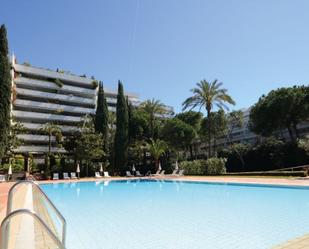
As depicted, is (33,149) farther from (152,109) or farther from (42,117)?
(152,109)

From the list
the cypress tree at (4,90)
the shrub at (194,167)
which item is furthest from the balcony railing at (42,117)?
the shrub at (194,167)

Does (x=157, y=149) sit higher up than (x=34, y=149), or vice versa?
(x=34, y=149)

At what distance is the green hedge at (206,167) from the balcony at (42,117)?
2740 centimetres

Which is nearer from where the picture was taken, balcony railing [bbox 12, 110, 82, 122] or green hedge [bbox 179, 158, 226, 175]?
green hedge [bbox 179, 158, 226, 175]

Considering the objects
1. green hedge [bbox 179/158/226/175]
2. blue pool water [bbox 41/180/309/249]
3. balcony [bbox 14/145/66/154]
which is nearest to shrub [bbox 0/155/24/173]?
balcony [bbox 14/145/66/154]

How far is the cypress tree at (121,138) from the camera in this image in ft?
142

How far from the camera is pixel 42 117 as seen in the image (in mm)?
57625

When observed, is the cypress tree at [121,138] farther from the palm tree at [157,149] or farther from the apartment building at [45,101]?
the apartment building at [45,101]

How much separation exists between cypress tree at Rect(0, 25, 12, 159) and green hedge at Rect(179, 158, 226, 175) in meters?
19.2

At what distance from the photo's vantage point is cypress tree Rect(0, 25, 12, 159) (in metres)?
30.0

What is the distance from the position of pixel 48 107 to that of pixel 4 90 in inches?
1150

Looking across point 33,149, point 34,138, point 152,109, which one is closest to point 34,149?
point 33,149

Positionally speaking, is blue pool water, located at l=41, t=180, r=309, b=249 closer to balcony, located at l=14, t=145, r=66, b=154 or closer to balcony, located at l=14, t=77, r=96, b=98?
balcony, located at l=14, t=145, r=66, b=154

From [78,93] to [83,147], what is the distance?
93.1 feet
